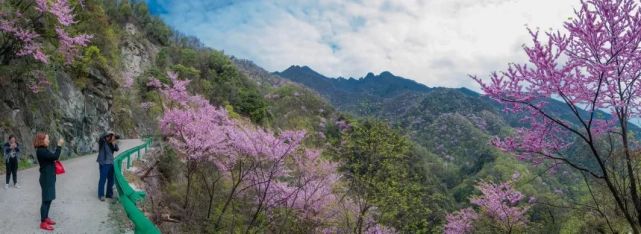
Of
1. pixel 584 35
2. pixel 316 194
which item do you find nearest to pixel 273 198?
pixel 316 194

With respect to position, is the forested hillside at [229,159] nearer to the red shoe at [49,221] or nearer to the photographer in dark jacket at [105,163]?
the photographer in dark jacket at [105,163]

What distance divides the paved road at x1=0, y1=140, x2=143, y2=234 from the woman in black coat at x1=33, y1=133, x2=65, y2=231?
0.20 metres

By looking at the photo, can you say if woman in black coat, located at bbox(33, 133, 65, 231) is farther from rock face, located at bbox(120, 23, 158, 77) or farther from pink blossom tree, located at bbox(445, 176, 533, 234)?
rock face, located at bbox(120, 23, 158, 77)

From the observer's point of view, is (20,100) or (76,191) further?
(20,100)

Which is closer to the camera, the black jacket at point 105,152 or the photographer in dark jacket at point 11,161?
the black jacket at point 105,152

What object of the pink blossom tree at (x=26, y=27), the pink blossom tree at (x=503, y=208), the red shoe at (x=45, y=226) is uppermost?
the pink blossom tree at (x=26, y=27)

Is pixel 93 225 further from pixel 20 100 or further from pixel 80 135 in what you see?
pixel 80 135

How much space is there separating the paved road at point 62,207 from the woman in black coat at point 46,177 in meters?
0.20

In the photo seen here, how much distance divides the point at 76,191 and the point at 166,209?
4312mm

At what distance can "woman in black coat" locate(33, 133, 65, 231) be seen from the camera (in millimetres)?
7551

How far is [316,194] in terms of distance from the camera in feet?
54.7

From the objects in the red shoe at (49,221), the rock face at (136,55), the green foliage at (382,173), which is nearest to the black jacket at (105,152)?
the red shoe at (49,221)

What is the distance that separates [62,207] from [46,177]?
1.87m

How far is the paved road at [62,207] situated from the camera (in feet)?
25.5
